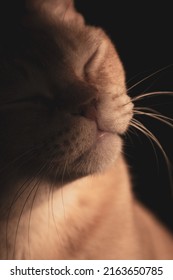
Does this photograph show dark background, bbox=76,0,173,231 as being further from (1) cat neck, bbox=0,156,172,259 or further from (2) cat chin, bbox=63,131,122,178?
(2) cat chin, bbox=63,131,122,178

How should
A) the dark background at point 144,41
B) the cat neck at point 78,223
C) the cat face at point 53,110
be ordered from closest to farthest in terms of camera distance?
1. the cat face at point 53,110
2. the cat neck at point 78,223
3. the dark background at point 144,41

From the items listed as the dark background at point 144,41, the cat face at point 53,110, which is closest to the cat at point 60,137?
the cat face at point 53,110

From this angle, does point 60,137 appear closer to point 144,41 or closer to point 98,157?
point 98,157

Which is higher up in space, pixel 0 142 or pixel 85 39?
pixel 85 39

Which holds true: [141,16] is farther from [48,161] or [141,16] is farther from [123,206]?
[48,161]

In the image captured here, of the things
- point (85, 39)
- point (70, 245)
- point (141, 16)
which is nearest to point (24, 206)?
point (70, 245)

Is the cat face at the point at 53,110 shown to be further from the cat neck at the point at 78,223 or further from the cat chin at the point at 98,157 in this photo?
the cat neck at the point at 78,223

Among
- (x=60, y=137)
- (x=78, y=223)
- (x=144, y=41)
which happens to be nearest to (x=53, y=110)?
(x=60, y=137)

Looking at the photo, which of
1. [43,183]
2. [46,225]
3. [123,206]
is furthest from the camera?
[123,206]
